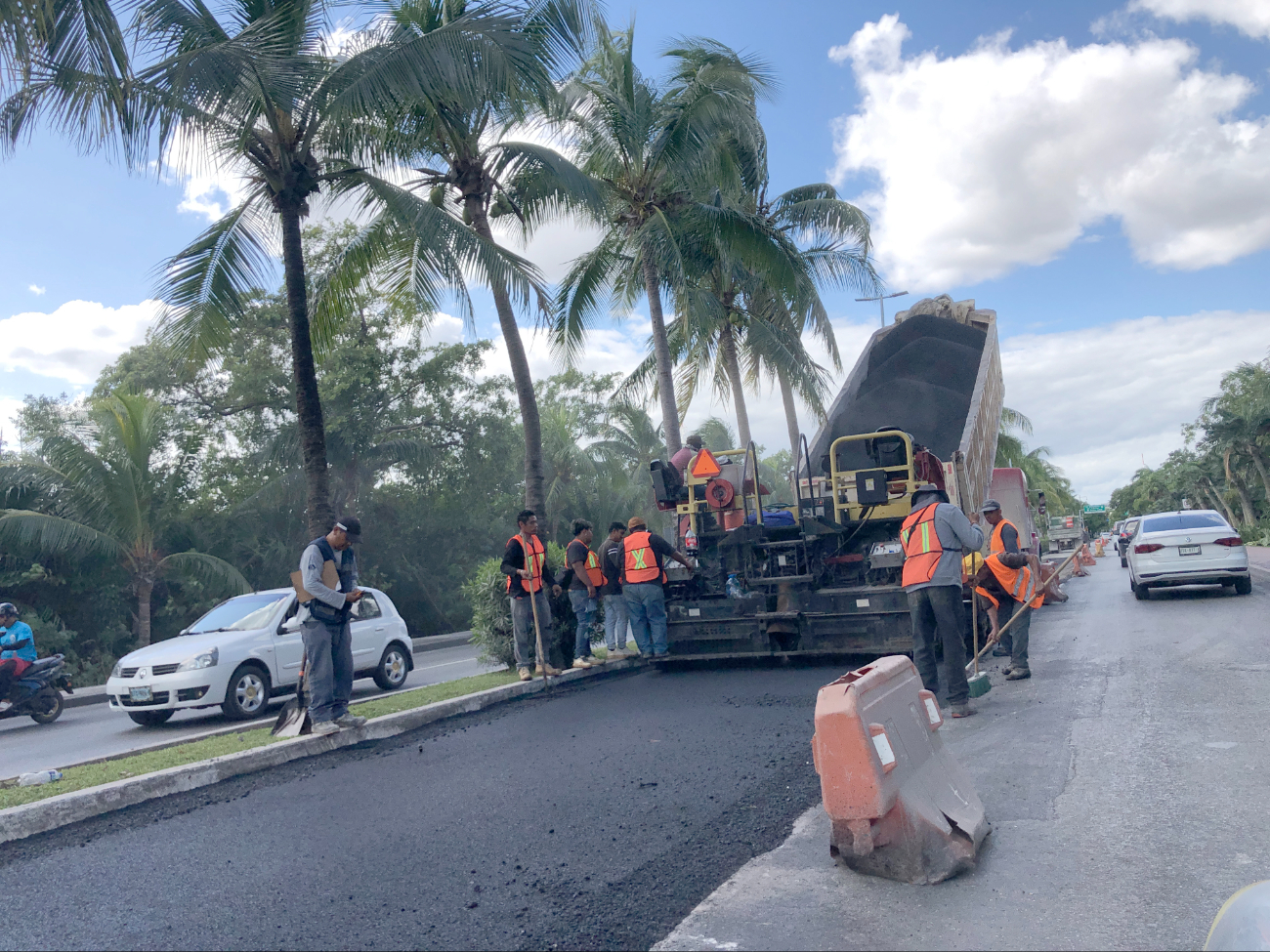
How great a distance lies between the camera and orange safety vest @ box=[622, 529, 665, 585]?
10.6m

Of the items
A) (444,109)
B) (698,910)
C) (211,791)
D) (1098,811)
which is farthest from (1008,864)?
(444,109)

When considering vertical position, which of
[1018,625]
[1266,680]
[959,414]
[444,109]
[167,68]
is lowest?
[1266,680]

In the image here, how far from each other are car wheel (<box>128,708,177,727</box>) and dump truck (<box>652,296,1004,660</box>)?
19.0 feet

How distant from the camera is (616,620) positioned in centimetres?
1129

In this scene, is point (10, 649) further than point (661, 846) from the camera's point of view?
Yes

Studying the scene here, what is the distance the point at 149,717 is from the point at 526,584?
463cm

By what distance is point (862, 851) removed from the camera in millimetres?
3695

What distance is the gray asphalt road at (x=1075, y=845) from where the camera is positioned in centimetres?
324

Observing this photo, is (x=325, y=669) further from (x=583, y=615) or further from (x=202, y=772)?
(x=583, y=615)

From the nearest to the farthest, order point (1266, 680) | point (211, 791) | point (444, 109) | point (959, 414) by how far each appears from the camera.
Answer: point (211, 791), point (1266, 680), point (444, 109), point (959, 414)

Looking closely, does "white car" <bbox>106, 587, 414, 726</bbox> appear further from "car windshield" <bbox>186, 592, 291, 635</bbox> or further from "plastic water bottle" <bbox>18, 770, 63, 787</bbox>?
"plastic water bottle" <bbox>18, 770, 63, 787</bbox>

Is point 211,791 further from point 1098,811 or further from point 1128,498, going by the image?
point 1128,498

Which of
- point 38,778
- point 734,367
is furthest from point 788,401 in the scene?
point 38,778

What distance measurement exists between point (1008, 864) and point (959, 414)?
9542 mm
